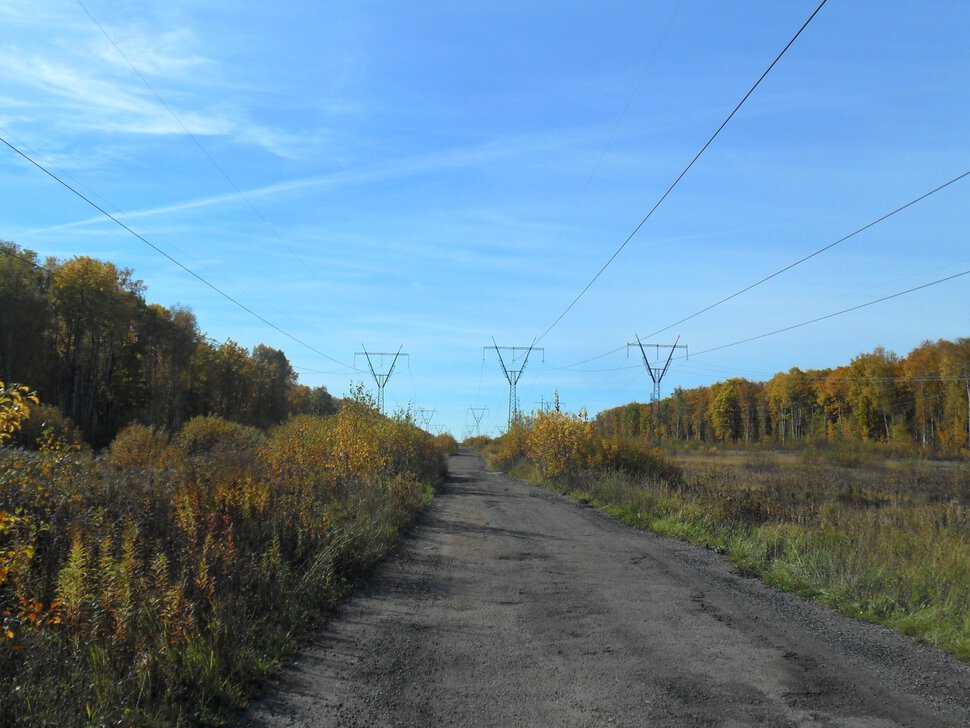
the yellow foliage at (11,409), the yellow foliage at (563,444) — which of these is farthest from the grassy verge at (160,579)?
the yellow foliage at (563,444)

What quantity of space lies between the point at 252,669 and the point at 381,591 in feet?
12.7

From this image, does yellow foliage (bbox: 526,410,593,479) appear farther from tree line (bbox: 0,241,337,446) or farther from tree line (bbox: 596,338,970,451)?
tree line (bbox: 596,338,970,451)

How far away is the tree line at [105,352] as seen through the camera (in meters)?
49.2

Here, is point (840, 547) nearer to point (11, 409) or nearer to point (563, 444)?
point (11, 409)

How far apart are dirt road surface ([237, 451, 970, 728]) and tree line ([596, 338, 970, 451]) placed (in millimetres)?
51545

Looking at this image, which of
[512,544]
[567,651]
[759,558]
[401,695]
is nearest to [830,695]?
[567,651]

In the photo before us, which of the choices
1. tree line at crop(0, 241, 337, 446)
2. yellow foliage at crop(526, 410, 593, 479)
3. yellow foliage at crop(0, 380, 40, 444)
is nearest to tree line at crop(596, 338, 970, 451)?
yellow foliage at crop(526, 410, 593, 479)

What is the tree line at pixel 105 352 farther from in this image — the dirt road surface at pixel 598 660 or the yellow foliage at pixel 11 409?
the yellow foliage at pixel 11 409

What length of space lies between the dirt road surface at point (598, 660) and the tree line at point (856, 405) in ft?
169

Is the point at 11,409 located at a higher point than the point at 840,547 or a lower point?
higher

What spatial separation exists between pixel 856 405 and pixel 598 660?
366 ft

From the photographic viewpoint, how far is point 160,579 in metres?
6.46

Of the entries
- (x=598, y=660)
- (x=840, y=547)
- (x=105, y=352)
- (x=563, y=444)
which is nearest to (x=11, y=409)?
(x=598, y=660)

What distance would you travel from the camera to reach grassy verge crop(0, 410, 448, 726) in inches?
204
